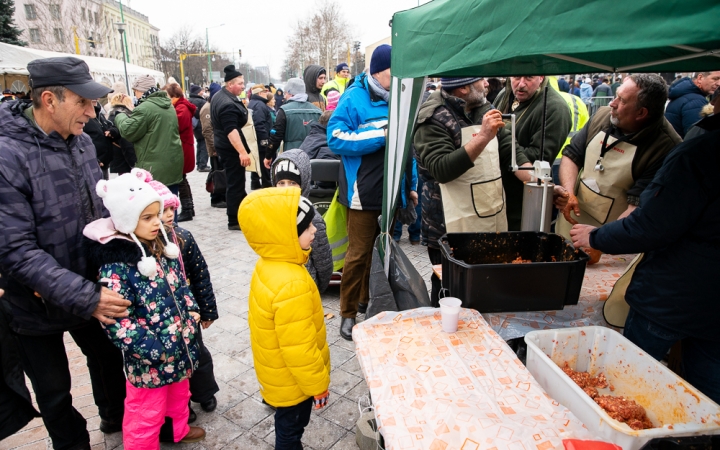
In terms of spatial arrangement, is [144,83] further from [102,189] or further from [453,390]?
[453,390]

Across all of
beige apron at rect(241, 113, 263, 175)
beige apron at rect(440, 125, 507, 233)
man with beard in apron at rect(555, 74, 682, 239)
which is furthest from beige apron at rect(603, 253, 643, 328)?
beige apron at rect(241, 113, 263, 175)

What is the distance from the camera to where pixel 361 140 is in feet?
10.6

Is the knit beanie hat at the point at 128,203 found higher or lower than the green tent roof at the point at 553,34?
lower

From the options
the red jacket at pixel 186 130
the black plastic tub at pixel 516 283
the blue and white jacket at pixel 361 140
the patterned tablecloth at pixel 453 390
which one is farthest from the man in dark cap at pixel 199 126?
the patterned tablecloth at pixel 453 390

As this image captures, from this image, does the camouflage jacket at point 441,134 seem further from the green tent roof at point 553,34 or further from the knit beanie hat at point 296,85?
the knit beanie hat at point 296,85

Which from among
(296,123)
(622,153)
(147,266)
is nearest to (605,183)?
(622,153)

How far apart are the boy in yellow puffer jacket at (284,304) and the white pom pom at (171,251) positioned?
1.46 ft

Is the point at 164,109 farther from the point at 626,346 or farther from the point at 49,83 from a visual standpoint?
the point at 626,346

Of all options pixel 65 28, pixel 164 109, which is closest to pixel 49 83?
pixel 164 109

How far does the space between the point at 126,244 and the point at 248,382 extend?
142 cm

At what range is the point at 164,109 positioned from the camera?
5.60m

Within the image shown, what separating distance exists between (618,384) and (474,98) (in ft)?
6.55

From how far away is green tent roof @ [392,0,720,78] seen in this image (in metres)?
1.14

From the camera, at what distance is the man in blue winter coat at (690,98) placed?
484cm
